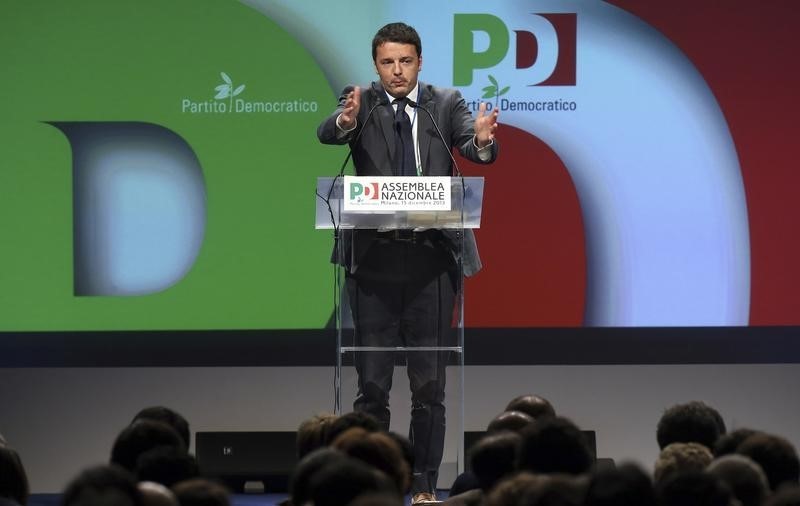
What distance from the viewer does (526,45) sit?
732 centimetres

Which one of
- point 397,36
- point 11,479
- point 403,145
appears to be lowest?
point 11,479

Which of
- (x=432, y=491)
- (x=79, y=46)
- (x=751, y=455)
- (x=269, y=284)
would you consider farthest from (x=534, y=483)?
(x=79, y=46)

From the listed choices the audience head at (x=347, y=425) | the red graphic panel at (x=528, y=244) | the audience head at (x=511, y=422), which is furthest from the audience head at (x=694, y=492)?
the red graphic panel at (x=528, y=244)

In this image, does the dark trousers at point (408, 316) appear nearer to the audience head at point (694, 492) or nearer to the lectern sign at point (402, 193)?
the lectern sign at point (402, 193)

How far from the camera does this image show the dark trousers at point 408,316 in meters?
5.09

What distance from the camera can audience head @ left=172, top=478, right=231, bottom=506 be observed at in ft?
10.1

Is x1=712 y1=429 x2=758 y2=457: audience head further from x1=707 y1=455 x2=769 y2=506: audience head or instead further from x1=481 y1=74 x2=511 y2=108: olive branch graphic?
x1=481 y1=74 x2=511 y2=108: olive branch graphic

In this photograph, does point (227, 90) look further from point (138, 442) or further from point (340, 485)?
point (340, 485)

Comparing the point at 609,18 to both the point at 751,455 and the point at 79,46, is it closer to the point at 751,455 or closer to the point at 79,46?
the point at 79,46

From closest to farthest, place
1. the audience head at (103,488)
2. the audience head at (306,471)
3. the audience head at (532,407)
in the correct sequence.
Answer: the audience head at (103,488), the audience head at (306,471), the audience head at (532,407)

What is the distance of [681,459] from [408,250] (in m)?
1.64

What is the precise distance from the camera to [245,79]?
735cm

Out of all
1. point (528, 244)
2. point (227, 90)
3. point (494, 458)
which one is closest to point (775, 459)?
point (494, 458)

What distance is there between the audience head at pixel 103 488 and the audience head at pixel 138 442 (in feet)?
2.73
